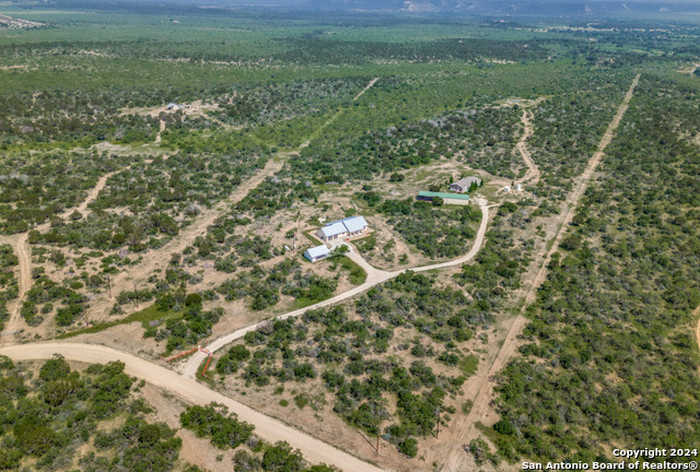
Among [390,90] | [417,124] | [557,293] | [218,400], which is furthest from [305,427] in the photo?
[390,90]

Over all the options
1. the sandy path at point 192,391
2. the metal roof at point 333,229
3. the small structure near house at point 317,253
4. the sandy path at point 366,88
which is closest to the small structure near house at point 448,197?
the metal roof at point 333,229

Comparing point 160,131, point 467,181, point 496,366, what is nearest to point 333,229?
point 496,366

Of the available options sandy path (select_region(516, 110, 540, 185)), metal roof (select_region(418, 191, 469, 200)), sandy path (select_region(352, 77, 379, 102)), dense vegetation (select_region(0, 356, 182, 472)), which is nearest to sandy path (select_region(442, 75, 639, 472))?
sandy path (select_region(516, 110, 540, 185))

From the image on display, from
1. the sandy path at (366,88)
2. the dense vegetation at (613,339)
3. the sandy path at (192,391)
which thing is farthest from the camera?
the sandy path at (366,88)

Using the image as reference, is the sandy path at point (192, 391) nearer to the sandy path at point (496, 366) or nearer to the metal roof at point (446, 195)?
the sandy path at point (496, 366)

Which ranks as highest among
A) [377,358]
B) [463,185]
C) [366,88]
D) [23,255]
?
[366,88]

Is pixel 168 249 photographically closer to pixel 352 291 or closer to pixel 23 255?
pixel 23 255

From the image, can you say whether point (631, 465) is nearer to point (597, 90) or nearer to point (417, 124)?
point (417, 124)
